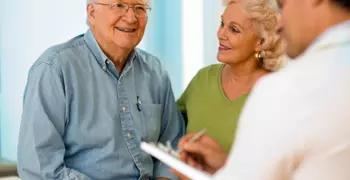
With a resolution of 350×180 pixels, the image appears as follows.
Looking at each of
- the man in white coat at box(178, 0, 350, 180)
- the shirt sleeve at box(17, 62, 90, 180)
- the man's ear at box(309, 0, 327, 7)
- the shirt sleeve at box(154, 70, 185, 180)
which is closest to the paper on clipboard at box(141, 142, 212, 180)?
the man in white coat at box(178, 0, 350, 180)

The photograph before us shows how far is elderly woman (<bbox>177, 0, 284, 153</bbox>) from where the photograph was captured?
5.59ft

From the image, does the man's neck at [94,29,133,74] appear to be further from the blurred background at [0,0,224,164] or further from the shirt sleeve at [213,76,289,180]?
the shirt sleeve at [213,76,289,180]

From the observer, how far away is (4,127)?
2.12 meters

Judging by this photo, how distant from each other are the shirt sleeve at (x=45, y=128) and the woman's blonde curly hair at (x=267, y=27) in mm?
652

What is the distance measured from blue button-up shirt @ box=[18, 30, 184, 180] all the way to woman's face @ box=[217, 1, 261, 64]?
27 centimetres

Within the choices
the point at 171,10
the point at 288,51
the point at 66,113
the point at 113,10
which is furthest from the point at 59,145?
the point at 171,10

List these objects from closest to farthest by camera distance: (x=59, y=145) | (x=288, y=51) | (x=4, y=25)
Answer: (x=288, y=51) → (x=59, y=145) → (x=4, y=25)

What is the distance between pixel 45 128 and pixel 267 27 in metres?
0.79

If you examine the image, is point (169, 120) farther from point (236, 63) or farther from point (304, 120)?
point (304, 120)

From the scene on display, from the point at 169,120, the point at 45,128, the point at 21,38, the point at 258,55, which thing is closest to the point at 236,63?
the point at 258,55

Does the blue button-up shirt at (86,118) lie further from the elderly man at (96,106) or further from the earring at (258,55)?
the earring at (258,55)

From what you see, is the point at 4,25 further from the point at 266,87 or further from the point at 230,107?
the point at 266,87

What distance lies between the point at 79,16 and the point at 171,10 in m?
0.42

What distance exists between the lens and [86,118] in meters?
1.53
